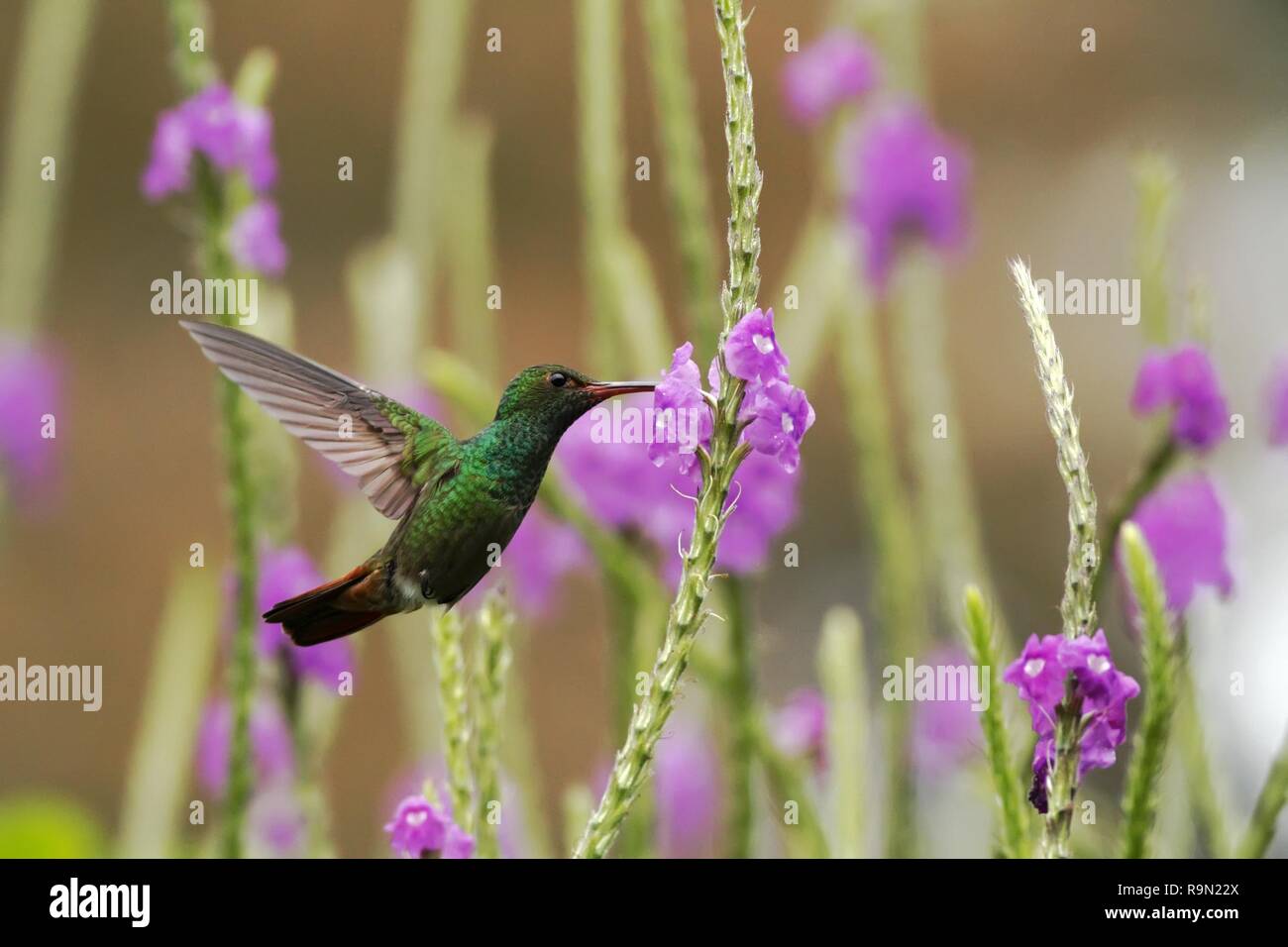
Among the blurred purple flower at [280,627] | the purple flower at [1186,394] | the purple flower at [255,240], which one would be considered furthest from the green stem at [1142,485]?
the purple flower at [255,240]

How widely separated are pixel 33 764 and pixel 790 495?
3.75 m

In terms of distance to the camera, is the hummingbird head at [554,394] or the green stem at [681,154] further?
the green stem at [681,154]

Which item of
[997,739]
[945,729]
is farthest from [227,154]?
[945,729]

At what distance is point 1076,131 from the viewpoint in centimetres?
561

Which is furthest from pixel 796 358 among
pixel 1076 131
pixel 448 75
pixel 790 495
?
pixel 1076 131

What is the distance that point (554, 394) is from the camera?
1108mm

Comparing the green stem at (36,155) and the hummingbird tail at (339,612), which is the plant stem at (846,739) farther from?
the green stem at (36,155)

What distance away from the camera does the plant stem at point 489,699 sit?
1.05m

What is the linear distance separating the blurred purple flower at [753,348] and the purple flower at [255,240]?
880 millimetres

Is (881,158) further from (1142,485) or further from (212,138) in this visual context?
(212,138)

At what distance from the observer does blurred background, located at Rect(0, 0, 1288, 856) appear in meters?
4.19

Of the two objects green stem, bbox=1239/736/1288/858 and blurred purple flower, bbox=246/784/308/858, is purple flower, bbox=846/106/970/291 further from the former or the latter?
blurred purple flower, bbox=246/784/308/858

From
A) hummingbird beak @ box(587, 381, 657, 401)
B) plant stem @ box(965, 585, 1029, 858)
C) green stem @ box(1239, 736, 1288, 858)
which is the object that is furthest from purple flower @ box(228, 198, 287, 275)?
green stem @ box(1239, 736, 1288, 858)
